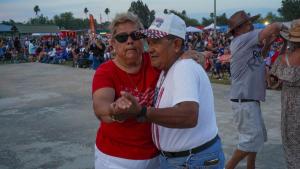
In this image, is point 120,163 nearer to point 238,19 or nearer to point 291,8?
point 238,19

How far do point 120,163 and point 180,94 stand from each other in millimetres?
748

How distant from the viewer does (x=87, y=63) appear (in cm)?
1997

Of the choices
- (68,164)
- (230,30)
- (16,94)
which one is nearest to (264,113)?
(230,30)

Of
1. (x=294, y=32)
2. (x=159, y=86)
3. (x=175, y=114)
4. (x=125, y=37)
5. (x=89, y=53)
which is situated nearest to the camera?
(x=175, y=114)

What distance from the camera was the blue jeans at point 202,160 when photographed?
7.59 feet

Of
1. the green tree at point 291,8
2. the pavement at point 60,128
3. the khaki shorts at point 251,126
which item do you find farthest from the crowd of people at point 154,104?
the green tree at point 291,8

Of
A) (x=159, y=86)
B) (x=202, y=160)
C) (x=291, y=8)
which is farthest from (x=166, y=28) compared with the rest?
(x=291, y=8)

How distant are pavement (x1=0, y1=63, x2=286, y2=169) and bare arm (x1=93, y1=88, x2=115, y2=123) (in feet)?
9.70

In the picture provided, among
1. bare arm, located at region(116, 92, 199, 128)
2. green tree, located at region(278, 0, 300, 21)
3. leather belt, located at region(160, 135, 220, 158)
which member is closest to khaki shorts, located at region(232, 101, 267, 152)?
leather belt, located at region(160, 135, 220, 158)

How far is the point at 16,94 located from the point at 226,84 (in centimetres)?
640

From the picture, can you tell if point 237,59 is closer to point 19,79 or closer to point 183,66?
point 183,66

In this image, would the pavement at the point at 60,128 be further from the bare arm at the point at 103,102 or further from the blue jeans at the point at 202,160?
the bare arm at the point at 103,102

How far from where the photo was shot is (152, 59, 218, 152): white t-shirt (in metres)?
2.09

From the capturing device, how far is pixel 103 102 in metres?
2.27
